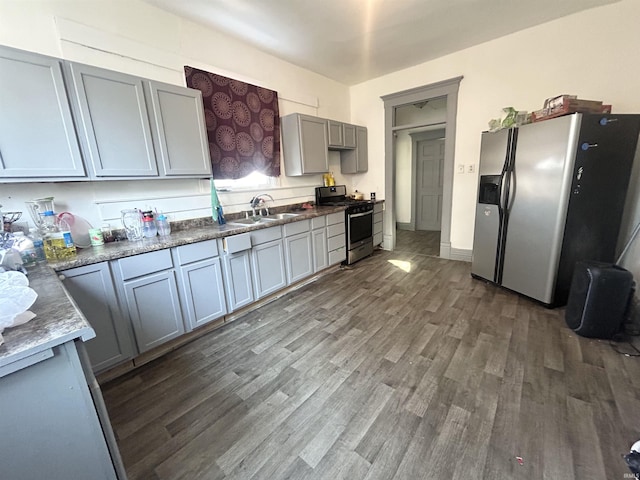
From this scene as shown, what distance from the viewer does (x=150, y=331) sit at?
196 centimetres

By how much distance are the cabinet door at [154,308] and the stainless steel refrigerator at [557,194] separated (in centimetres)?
323

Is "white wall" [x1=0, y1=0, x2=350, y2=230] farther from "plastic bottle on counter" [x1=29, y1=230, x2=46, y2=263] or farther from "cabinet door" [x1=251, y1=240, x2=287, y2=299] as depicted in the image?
"cabinet door" [x1=251, y1=240, x2=287, y2=299]

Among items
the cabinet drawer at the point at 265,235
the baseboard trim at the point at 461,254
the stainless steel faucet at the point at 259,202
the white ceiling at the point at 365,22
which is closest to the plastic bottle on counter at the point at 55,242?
the cabinet drawer at the point at 265,235

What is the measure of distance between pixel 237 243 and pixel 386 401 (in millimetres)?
1721

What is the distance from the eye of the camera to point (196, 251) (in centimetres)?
217

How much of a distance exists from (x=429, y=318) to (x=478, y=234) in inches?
53.0

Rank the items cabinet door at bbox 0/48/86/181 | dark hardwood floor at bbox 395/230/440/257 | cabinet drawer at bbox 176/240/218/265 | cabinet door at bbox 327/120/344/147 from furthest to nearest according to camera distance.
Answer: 1. dark hardwood floor at bbox 395/230/440/257
2. cabinet door at bbox 327/120/344/147
3. cabinet drawer at bbox 176/240/218/265
4. cabinet door at bbox 0/48/86/181

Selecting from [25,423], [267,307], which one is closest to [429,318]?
[267,307]

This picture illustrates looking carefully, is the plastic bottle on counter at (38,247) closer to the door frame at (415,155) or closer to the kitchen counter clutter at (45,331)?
the kitchen counter clutter at (45,331)

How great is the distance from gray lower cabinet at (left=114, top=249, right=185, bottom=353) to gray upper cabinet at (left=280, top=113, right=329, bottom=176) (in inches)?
80.7

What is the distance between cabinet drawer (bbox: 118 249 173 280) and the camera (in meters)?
1.80

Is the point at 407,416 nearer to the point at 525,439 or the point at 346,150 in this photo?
the point at 525,439

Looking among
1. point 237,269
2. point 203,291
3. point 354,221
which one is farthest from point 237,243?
point 354,221

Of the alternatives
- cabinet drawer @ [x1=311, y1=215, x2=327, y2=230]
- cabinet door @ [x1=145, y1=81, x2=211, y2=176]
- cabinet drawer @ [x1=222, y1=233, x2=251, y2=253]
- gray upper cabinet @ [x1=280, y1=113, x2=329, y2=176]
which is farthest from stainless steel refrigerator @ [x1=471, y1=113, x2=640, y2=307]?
cabinet door @ [x1=145, y1=81, x2=211, y2=176]
